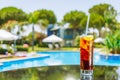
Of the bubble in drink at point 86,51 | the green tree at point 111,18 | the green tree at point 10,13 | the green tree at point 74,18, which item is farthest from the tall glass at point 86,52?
the green tree at point 74,18

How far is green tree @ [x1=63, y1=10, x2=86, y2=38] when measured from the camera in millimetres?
18953

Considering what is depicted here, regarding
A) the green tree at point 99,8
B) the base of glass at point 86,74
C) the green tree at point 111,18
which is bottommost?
the base of glass at point 86,74

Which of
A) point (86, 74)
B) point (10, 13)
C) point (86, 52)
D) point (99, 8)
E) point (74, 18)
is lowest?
point (86, 74)

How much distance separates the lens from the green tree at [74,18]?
1895 cm

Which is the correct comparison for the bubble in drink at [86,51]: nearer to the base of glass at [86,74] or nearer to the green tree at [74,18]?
the base of glass at [86,74]

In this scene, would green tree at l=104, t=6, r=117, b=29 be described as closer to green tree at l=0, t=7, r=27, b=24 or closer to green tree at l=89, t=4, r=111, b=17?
green tree at l=89, t=4, r=111, b=17

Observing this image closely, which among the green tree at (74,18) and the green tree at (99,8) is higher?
the green tree at (99,8)

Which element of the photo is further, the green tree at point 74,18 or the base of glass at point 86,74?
the green tree at point 74,18

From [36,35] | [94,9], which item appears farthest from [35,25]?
[94,9]

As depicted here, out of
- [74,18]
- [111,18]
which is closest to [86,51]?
[111,18]

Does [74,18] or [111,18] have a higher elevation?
[74,18]

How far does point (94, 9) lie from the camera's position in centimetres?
1892

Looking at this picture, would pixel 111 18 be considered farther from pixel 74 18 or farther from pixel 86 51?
pixel 86 51

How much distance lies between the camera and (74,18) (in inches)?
773
